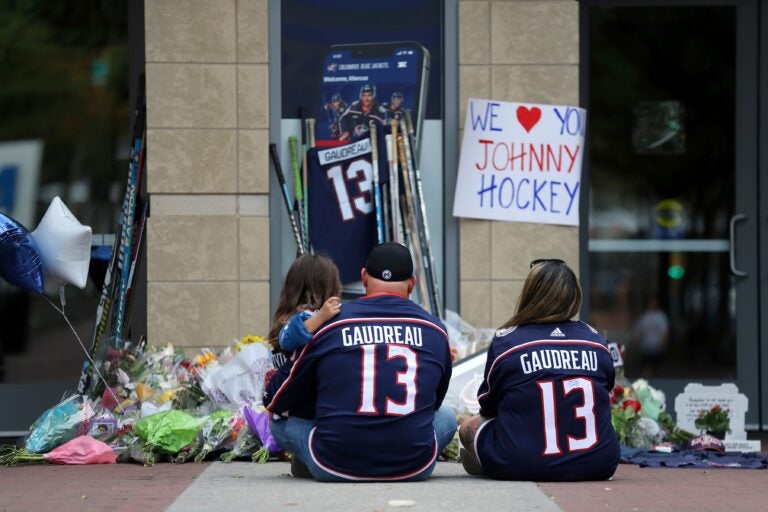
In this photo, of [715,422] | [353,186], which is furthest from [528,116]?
[715,422]

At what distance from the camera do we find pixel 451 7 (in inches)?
367

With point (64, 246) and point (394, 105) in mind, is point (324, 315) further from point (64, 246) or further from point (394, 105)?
point (394, 105)

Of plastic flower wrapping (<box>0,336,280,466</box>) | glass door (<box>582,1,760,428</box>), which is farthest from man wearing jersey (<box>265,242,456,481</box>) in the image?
glass door (<box>582,1,760,428</box>)

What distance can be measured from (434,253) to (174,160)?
187cm

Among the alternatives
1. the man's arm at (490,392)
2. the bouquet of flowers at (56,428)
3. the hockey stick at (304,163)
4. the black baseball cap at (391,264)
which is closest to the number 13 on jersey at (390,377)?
the black baseball cap at (391,264)

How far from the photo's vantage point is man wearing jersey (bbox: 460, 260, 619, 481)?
6344mm

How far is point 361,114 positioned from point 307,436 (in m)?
3.53

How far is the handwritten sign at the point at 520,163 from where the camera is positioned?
9.25 m

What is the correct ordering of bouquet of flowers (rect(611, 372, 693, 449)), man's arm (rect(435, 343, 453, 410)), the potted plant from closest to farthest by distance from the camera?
man's arm (rect(435, 343, 453, 410))
bouquet of flowers (rect(611, 372, 693, 449))
the potted plant

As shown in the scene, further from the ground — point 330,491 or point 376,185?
point 376,185

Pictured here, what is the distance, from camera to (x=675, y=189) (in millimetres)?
10039

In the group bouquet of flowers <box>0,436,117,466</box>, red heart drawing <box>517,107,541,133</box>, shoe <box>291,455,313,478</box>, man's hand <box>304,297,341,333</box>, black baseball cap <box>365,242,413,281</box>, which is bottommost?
bouquet of flowers <box>0,436,117,466</box>

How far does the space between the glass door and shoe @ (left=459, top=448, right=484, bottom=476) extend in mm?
3316

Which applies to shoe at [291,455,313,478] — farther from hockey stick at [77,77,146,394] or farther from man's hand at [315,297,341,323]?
hockey stick at [77,77,146,394]
